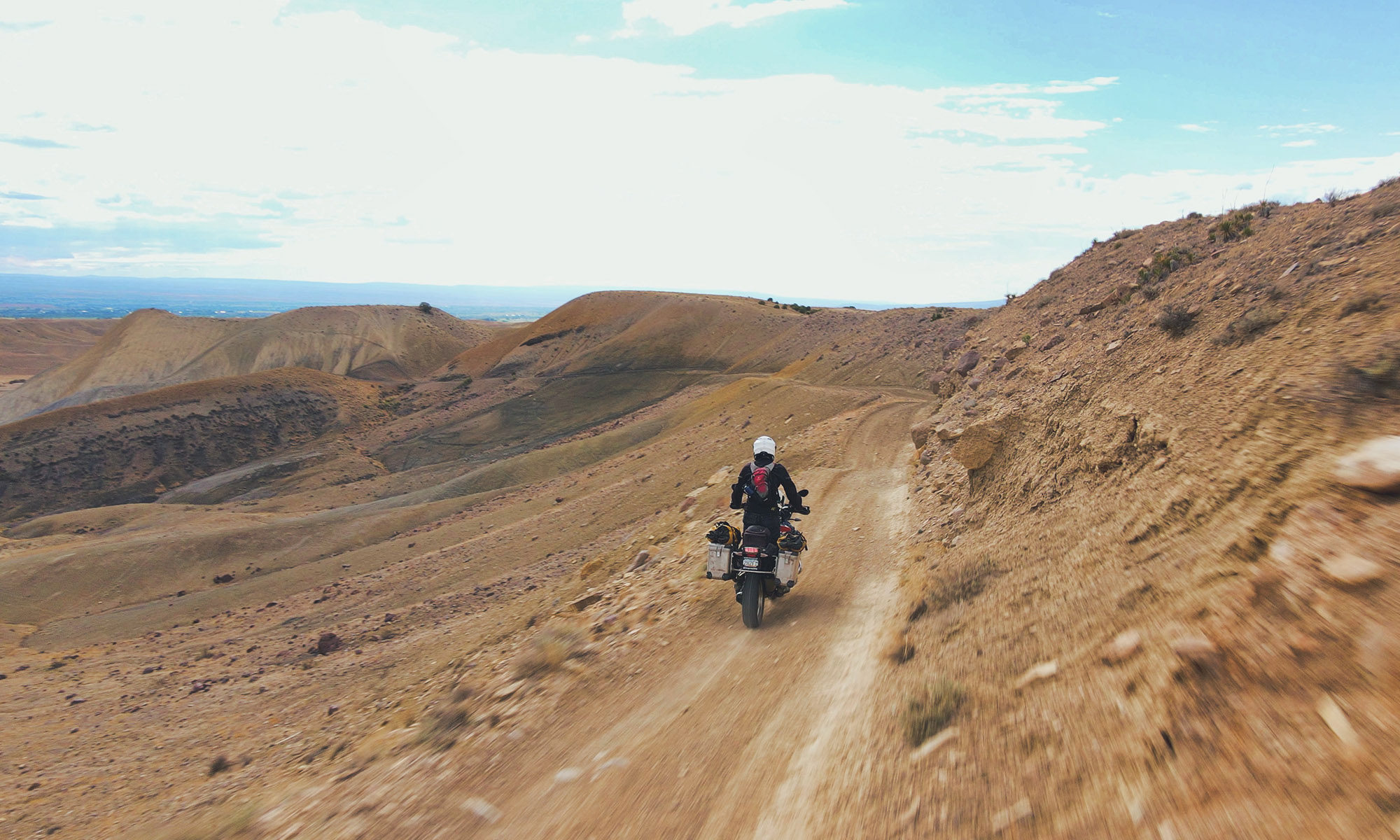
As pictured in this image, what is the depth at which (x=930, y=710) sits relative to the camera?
4.83 metres

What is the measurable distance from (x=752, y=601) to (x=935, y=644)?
8.40ft

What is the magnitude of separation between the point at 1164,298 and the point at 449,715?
44.1 ft

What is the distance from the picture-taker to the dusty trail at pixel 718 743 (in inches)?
184

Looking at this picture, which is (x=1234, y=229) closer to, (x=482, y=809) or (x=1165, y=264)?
(x=1165, y=264)

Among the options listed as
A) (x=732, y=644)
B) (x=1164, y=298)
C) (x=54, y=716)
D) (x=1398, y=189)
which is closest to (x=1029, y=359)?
(x=1164, y=298)

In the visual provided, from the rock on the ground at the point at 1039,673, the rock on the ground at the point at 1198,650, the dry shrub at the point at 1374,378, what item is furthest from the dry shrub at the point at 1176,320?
the rock on the ground at the point at 1198,650

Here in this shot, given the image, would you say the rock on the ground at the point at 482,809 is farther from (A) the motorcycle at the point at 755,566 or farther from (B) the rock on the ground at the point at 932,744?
(A) the motorcycle at the point at 755,566

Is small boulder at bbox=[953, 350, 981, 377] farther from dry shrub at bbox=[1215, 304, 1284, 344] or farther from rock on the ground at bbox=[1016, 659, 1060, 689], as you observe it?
rock on the ground at bbox=[1016, 659, 1060, 689]

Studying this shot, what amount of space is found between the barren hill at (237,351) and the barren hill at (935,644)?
9439 centimetres

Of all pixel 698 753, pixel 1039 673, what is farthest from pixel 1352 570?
pixel 698 753

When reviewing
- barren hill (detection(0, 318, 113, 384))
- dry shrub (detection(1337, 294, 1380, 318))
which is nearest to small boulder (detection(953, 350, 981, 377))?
dry shrub (detection(1337, 294, 1380, 318))

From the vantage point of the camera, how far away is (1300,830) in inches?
100

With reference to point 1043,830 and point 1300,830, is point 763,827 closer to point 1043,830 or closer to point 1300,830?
point 1043,830

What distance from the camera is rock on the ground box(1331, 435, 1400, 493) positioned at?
3.99 meters
